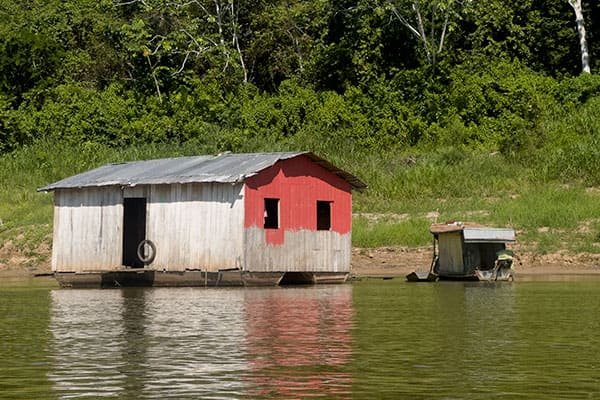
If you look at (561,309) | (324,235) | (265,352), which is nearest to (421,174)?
(324,235)

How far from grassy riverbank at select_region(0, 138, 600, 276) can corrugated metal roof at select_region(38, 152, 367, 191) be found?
14.3 feet

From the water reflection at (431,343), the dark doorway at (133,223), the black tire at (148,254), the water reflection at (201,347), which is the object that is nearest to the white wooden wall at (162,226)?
the black tire at (148,254)

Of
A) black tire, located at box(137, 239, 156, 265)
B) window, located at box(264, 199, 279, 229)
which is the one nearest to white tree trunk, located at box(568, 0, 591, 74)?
window, located at box(264, 199, 279, 229)

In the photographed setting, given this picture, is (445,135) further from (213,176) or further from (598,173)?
(213,176)

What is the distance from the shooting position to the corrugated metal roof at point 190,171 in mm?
31438

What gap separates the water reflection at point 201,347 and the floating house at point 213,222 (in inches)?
199

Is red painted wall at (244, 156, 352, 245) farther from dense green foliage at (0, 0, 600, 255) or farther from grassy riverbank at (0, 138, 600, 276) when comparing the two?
dense green foliage at (0, 0, 600, 255)

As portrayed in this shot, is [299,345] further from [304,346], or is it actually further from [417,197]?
[417,197]

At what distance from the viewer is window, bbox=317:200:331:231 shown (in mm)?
34572

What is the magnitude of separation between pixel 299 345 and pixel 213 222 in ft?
52.2

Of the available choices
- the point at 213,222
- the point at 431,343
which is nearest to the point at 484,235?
the point at 213,222

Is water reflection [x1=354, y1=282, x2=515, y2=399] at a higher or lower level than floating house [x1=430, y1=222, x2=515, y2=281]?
lower

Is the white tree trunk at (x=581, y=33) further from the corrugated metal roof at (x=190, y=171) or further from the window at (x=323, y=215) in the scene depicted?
the window at (x=323, y=215)

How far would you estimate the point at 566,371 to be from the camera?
12977 millimetres
